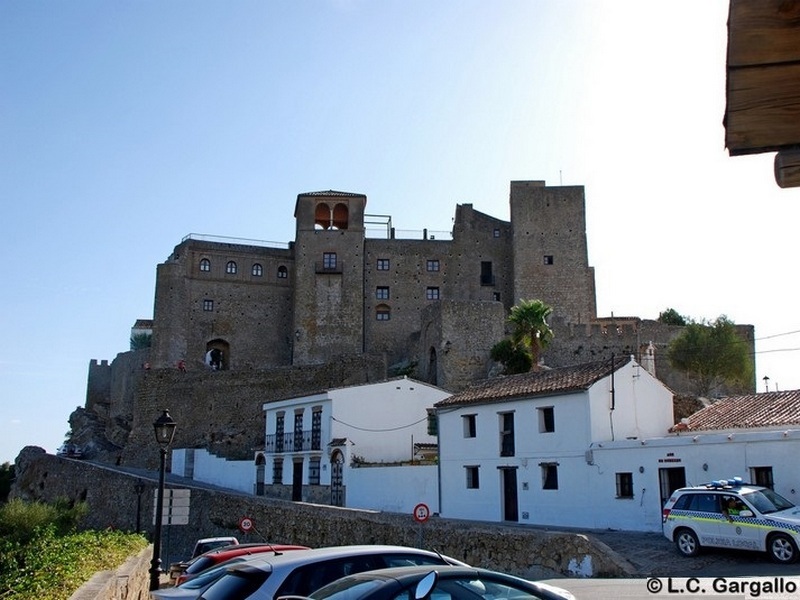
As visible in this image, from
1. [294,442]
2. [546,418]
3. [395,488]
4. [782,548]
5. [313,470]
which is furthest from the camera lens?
[294,442]

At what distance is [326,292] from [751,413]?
125ft

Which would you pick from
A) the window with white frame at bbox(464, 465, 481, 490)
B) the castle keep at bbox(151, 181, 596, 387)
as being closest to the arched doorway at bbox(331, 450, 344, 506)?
the window with white frame at bbox(464, 465, 481, 490)

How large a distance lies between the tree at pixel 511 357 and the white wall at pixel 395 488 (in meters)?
13.0

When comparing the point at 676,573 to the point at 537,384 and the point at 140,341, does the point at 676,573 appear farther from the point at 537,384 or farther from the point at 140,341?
the point at 140,341

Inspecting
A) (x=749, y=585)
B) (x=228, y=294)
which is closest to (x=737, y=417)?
(x=749, y=585)

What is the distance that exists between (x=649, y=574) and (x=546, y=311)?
89.5 ft

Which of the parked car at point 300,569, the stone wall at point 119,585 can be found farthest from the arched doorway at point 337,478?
the parked car at point 300,569

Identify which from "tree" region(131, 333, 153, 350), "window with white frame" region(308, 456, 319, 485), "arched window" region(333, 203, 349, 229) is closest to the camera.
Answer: "window with white frame" region(308, 456, 319, 485)

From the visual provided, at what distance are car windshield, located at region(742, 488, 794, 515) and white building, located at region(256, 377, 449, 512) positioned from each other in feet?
53.4

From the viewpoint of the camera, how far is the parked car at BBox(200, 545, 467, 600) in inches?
306

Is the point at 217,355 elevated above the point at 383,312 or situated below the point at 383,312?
below

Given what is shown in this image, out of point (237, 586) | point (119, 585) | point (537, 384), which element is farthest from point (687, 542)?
point (237, 586)

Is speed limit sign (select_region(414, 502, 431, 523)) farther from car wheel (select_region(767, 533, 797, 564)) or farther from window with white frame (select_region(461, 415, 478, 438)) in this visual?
window with white frame (select_region(461, 415, 478, 438))

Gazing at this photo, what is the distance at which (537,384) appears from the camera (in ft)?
85.4
